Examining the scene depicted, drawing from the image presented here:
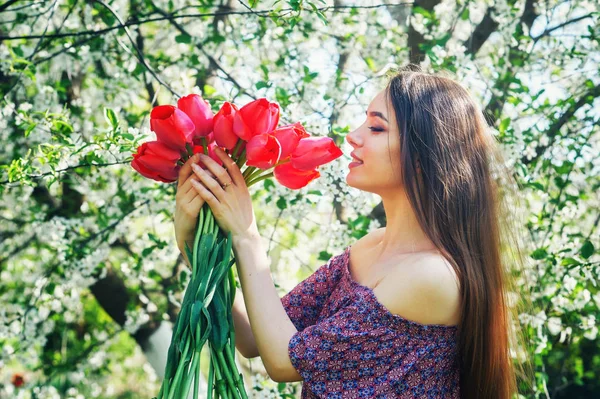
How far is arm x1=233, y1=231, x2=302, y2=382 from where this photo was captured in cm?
125

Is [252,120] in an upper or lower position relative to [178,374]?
upper

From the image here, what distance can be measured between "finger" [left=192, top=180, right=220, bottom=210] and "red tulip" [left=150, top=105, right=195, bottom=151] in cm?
8

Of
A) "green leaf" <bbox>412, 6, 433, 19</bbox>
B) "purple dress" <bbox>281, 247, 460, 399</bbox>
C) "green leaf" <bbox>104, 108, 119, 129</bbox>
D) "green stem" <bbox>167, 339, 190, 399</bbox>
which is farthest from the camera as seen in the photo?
"green leaf" <bbox>412, 6, 433, 19</bbox>

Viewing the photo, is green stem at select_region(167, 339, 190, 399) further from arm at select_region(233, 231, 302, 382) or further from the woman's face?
the woman's face

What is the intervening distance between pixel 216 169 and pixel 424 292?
436 millimetres

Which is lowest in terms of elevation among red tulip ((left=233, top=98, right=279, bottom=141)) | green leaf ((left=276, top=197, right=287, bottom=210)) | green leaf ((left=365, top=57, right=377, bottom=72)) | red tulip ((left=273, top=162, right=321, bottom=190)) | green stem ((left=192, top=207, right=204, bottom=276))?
green stem ((left=192, top=207, right=204, bottom=276))

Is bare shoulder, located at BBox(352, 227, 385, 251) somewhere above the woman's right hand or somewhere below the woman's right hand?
below

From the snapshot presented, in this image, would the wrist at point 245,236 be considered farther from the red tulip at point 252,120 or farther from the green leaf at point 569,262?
the green leaf at point 569,262

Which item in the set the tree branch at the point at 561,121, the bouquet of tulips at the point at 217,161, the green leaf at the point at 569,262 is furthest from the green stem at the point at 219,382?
→ the tree branch at the point at 561,121

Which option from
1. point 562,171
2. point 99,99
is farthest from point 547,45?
point 99,99

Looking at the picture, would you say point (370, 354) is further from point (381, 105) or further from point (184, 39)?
point (184, 39)

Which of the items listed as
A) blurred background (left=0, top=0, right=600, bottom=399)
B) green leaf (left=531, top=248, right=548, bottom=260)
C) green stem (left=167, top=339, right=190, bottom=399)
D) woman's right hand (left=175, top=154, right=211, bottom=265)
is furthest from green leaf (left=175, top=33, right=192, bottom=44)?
green stem (left=167, top=339, right=190, bottom=399)

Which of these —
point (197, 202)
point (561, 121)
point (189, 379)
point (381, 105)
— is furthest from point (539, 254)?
point (189, 379)

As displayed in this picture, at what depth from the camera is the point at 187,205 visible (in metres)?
1.26
